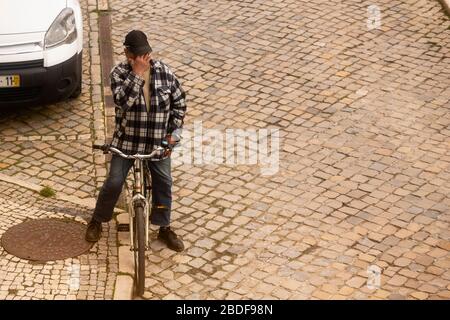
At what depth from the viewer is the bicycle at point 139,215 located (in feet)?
25.6

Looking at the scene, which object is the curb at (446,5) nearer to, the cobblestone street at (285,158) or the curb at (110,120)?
the cobblestone street at (285,158)

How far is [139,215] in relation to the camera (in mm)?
7820

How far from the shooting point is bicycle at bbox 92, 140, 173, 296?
7.81 m

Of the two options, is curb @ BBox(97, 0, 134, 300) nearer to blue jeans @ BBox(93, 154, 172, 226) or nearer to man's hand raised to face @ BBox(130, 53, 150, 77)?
blue jeans @ BBox(93, 154, 172, 226)

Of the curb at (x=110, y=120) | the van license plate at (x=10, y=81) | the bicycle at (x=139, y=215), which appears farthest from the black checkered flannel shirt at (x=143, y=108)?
the van license plate at (x=10, y=81)

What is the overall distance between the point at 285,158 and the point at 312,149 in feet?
1.15

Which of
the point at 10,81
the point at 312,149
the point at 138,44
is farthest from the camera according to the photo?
the point at 312,149

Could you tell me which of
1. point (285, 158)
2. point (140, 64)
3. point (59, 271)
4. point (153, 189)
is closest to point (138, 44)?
point (140, 64)

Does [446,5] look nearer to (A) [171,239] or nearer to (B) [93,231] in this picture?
(A) [171,239]

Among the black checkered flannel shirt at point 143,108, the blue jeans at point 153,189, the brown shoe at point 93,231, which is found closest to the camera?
the black checkered flannel shirt at point 143,108

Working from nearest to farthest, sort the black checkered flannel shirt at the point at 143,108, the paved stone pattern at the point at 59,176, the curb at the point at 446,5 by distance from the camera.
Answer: the black checkered flannel shirt at the point at 143,108 < the paved stone pattern at the point at 59,176 < the curb at the point at 446,5

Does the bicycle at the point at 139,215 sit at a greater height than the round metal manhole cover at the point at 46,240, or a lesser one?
greater

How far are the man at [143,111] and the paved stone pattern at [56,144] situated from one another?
51.6 inches

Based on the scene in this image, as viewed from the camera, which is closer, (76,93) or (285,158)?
(285,158)
